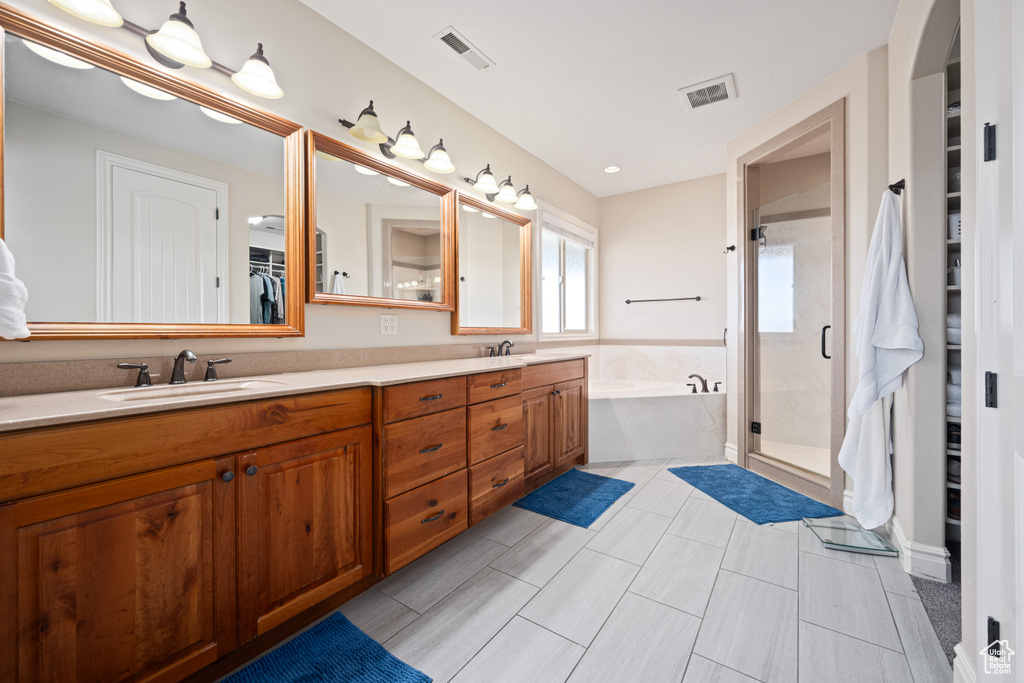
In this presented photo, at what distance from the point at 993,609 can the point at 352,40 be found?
3109 millimetres

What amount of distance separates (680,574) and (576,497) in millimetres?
880

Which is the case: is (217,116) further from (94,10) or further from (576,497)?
(576,497)

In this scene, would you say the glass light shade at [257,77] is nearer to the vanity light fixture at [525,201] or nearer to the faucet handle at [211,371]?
the faucet handle at [211,371]

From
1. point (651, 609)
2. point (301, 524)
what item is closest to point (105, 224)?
point (301, 524)

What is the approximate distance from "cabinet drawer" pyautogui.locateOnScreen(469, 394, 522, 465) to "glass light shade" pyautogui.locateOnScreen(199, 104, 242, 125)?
157 cm

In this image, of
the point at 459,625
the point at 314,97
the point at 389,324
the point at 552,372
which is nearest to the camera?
the point at 459,625

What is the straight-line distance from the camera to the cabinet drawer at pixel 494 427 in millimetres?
1993

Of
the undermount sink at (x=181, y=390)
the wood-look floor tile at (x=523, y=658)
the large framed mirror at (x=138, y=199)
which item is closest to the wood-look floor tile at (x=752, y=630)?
the wood-look floor tile at (x=523, y=658)

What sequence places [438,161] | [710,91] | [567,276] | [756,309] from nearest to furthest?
1. [438,161]
2. [710,91]
3. [756,309]
4. [567,276]

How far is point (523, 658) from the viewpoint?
131cm

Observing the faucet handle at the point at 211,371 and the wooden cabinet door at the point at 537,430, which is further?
the wooden cabinet door at the point at 537,430

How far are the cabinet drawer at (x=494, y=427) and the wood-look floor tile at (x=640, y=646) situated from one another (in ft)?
2.90

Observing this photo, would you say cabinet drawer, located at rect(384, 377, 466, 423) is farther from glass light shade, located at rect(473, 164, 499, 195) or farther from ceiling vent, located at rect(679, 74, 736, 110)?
ceiling vent, located at rect(679, 74, 736, 110)

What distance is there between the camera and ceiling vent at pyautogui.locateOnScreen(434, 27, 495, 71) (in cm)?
205
